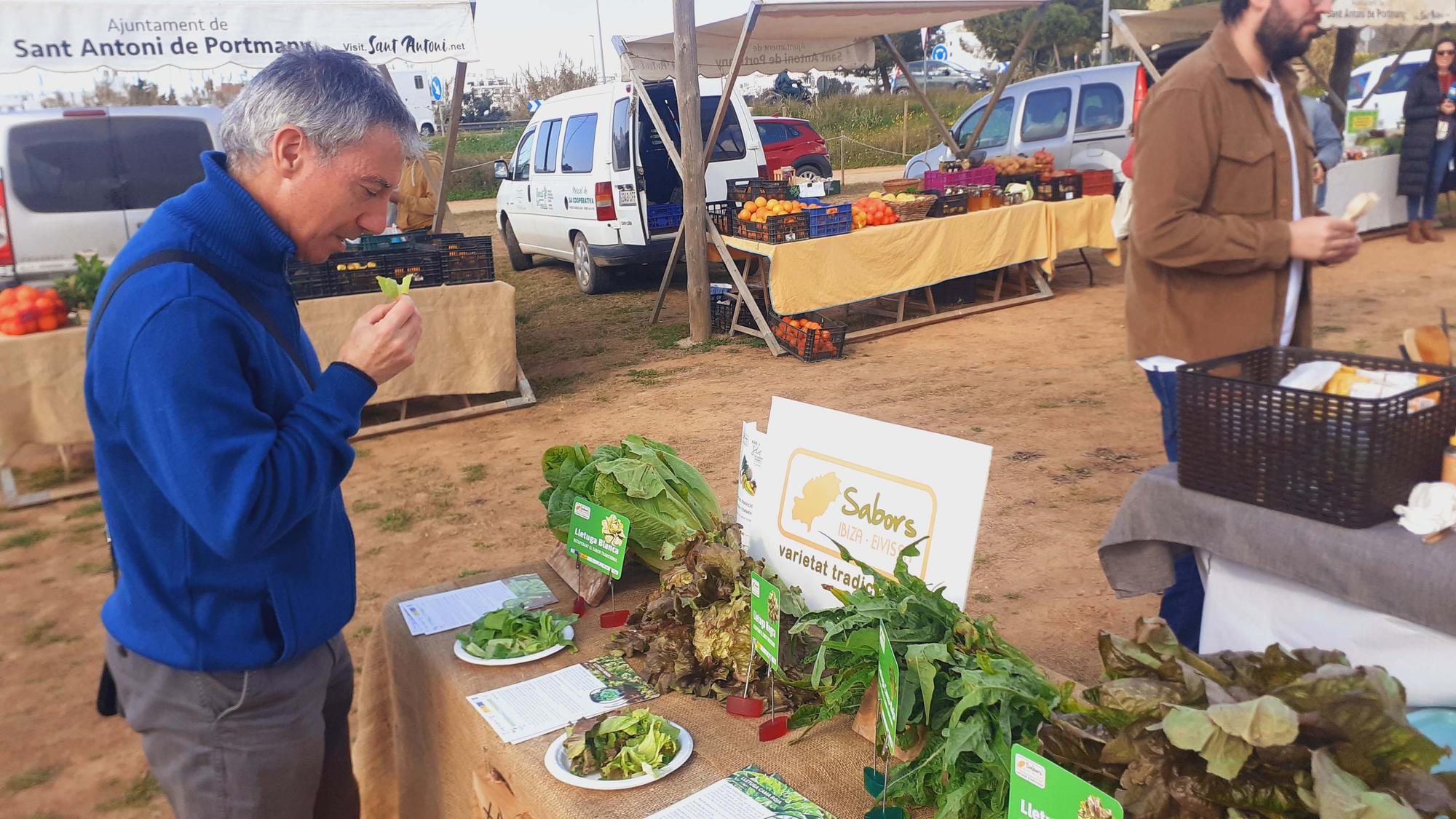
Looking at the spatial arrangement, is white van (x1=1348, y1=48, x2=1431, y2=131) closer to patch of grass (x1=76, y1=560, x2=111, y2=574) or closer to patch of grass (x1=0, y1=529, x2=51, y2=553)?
patch of grass (x1=76, y1=560, x2=111, y2=574)

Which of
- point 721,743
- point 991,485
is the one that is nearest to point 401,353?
point 721,743

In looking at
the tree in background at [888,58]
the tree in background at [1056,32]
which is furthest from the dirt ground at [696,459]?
the tree in background at [1056,32]

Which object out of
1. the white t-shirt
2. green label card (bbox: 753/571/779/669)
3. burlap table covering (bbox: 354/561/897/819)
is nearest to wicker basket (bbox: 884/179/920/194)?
the white t-shirt

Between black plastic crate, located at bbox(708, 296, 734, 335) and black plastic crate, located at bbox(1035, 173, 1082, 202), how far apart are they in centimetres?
Result: 325

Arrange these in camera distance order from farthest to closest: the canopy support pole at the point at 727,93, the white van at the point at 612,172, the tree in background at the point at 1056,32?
the tree in background at the point at 1056,32 → the white van at the point at 612,172 → the canopy support pole at the point at 727,93

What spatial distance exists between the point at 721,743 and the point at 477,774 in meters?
0.48

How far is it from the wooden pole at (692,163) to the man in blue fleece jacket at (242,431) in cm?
663

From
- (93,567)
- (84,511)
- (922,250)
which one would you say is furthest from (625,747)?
(922,250)

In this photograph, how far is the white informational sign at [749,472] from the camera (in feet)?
7.36

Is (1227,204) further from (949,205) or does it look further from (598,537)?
(949,205)

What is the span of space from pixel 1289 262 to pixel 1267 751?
1.87 m

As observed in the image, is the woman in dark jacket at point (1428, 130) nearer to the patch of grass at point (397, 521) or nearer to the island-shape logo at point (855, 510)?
the patch of grass at point (397, 521)

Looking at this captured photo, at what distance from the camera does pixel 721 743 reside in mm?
1701

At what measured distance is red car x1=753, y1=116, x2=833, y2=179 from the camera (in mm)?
13289
